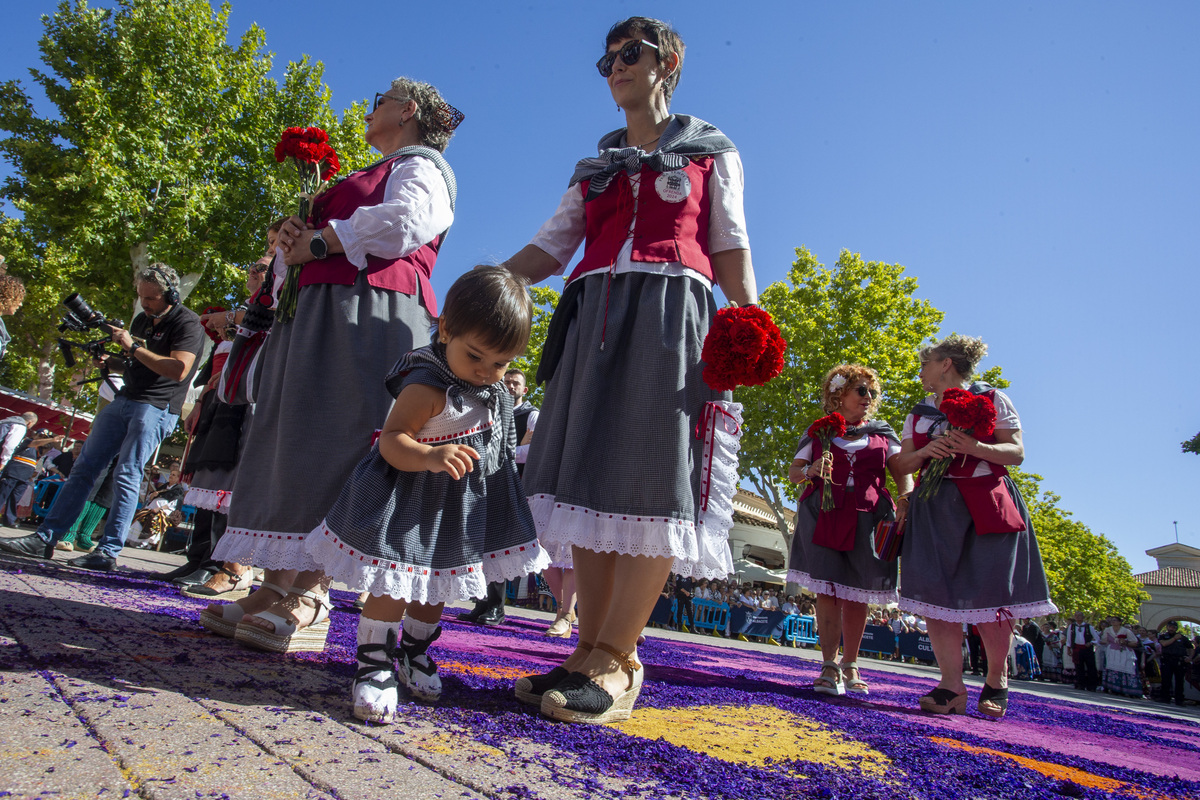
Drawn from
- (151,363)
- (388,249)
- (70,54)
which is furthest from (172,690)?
(70,54)

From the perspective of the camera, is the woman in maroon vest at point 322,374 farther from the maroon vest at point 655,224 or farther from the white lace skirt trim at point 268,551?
the maroon vest at point 655,224

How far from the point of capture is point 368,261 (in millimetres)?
2916

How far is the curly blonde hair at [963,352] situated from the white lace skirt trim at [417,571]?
3.50m

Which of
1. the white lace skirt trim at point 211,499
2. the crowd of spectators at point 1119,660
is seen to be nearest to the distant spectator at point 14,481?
the white lace skirt trim at point 211,499

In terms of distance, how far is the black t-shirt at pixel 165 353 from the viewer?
5.08 metres

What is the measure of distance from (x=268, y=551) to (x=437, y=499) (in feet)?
3.05

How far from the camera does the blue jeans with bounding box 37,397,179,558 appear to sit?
5.00m

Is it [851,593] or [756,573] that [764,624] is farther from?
[851,593]

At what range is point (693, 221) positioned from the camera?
2.71 m

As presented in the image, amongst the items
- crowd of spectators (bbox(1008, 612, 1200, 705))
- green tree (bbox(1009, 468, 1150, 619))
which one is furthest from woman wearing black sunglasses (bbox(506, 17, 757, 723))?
green tree (bbox(1009, 468, 1150, 619))

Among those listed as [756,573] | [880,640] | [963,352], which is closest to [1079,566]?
Result: [756,573]

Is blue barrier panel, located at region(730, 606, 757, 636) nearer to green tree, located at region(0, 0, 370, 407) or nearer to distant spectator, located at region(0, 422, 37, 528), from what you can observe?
distant spectator, located at region(0, 422, 37, 528)

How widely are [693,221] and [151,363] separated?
3982 millimetres

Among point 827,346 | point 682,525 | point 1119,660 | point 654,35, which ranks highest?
point 827,346
